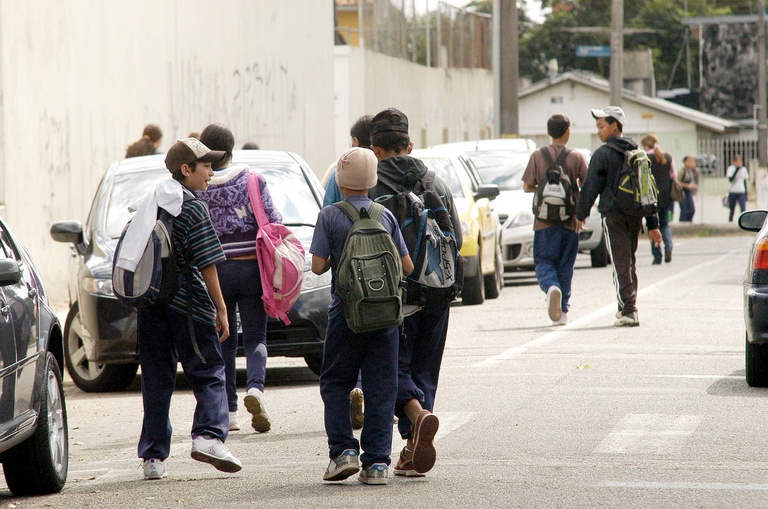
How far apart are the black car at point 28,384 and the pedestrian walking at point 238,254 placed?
146 cm

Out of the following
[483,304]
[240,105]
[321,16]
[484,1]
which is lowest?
[483,304]

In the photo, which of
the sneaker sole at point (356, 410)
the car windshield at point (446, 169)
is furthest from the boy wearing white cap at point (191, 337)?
the car windshield at point (446, 169)

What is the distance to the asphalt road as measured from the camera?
21.5ft

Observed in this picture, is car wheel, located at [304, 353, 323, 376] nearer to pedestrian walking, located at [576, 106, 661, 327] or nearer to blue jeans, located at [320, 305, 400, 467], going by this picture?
pedestrian walking, located at [576, 106, 661, 327]

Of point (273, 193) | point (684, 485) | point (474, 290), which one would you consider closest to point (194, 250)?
point (684, 485)

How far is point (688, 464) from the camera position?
712 centimetres

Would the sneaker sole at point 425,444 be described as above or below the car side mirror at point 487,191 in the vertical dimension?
below

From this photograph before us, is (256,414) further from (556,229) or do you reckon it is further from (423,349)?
(556,229)

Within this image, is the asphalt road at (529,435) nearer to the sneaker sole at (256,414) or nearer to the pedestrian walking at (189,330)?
the sneaker sole at (256,414)

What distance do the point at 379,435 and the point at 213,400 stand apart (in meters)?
0.86

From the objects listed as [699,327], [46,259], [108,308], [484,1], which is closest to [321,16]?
[46,259]

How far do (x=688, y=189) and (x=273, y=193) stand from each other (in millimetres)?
25870

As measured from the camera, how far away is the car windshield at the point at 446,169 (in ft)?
56.6

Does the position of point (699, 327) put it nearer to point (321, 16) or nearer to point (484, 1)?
point (321, 16)
